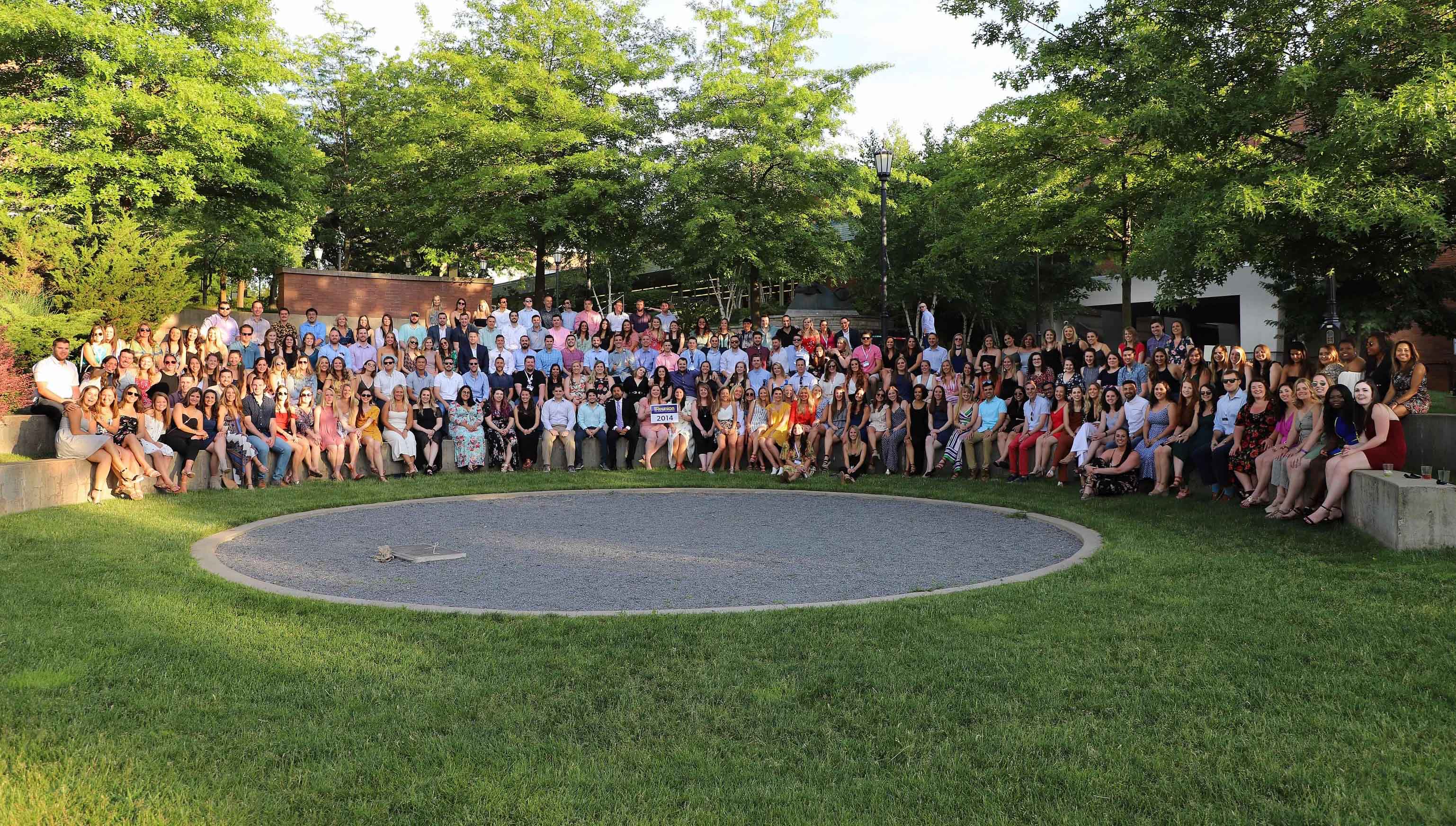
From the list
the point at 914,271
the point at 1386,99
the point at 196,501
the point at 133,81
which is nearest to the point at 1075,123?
the point at 1386,99

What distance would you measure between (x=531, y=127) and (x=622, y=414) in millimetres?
13765

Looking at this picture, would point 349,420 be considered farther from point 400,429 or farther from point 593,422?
point 593,422

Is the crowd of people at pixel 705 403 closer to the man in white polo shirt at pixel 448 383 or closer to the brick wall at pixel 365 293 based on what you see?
the man in white polo shirt at pixel 448 383

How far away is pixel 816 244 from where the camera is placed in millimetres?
28344

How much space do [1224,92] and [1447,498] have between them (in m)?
8.06

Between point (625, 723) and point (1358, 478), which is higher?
point (1358, 478)

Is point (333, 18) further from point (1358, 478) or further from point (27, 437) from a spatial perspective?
point (1358, 478)

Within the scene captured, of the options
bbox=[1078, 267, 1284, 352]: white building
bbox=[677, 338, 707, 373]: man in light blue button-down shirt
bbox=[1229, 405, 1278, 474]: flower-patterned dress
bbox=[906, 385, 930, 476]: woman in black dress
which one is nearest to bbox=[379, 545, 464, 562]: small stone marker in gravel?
bbox=[906, 385, 930, 476]: woman in black dress

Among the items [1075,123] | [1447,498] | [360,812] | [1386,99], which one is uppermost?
[1075,123]

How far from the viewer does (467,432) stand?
1564cm

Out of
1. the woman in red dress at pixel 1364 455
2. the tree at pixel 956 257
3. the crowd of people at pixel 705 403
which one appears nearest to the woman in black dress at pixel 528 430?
the crowd of people at pixel 705 403

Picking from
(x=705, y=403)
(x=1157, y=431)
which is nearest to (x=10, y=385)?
(x=705, y=403)

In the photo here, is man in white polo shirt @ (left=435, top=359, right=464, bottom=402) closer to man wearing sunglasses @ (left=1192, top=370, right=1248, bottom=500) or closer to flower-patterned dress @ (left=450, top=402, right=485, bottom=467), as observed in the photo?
flower-patterned dress @ (left=450, top=402, right=485, bottom=467)

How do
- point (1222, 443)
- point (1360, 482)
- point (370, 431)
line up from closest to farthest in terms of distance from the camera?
point (1360, 482), point (1222, 443), point (370, 431)
